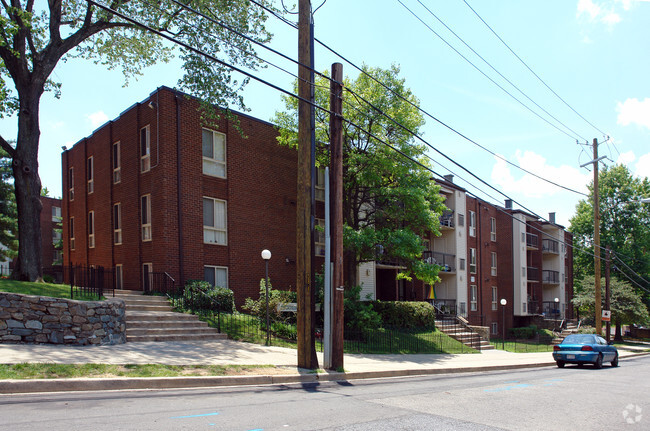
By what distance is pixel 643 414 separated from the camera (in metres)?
8.80

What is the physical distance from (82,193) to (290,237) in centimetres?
1100

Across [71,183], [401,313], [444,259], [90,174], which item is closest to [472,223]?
[444,259]

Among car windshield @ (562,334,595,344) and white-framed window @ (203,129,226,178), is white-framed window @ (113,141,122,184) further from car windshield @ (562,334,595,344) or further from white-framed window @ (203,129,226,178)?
car windshield @ (562,334,595,344)

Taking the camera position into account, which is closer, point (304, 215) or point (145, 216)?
point (304, 215)

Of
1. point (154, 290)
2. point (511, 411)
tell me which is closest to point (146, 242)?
point (154, 290)

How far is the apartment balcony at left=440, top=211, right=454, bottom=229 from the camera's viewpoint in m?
34.6

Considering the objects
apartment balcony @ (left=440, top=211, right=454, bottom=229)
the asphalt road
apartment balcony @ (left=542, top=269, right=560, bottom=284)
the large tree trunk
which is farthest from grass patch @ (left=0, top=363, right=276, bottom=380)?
apartment balcony @ (left=542, top=269, right=560, bottom=284)

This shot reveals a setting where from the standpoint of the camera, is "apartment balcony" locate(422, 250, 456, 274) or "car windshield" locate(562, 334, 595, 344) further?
"apartment balcony" locate(422, 250, 456, 274)

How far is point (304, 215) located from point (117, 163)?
14286mm

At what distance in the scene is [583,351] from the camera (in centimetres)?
1942

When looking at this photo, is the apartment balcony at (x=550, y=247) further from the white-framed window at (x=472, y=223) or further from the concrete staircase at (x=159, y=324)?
the concrete staircase at (x=159, y=324)

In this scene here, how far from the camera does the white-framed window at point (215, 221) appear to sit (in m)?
21.3

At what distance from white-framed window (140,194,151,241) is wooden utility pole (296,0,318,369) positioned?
33.7 ft

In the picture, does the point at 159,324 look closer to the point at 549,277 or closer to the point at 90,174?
the point at 90,174
